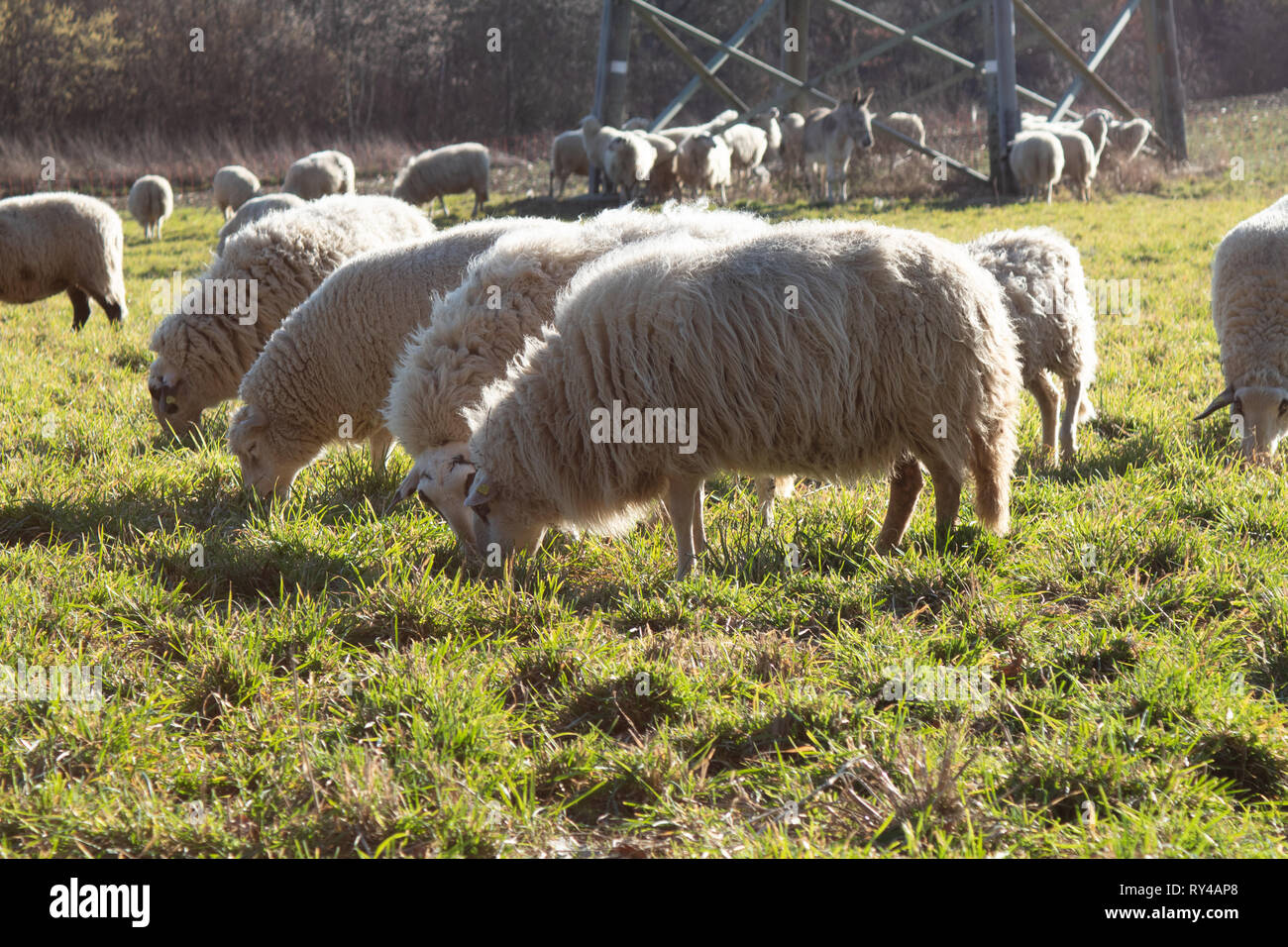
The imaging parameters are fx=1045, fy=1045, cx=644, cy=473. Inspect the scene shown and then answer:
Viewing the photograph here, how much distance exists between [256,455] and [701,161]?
1196cm

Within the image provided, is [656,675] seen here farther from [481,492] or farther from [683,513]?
[481,492]

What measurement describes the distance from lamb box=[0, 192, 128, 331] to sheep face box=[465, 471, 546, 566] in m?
6.55

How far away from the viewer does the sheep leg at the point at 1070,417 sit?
498cm

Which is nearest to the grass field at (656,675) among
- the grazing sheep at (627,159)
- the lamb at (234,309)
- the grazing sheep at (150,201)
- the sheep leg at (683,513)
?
the sheep leg at (683,513)

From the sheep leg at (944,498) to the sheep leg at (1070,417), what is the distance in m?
1.52

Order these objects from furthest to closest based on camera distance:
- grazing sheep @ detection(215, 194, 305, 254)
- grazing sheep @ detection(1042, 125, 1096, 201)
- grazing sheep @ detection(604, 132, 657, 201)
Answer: grazing sheep @ detection(604, 132, 657, 201) < grazing sheep @ detection(1042, 125, 1096, 201) < grazing sheep @ detection(215, 194, 305, 254)

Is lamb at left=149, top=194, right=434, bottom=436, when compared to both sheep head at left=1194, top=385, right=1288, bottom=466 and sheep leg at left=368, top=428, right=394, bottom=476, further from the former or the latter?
sheep head at left=1194, top=385, right=1288, bottom=466

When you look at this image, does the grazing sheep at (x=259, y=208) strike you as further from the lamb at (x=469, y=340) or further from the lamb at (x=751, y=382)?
the lamb at (x=751, y=382)

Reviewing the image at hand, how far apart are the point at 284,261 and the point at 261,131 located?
23.0 meters

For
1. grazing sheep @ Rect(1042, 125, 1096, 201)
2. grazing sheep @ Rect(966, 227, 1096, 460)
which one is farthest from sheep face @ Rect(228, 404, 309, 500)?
grazing sheep @ Rect(1042, 125, 1096, 201)

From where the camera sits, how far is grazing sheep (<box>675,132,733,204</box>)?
1551 centimetres
